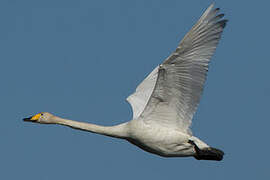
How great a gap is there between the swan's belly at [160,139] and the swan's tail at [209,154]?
245 millimetres

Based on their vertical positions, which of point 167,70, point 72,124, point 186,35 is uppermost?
point 186,35

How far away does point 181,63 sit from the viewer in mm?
12039

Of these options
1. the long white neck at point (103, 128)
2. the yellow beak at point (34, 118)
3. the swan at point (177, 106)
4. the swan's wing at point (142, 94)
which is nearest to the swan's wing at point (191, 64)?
the swan at point (177, 106)

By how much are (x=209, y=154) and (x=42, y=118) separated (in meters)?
4.51

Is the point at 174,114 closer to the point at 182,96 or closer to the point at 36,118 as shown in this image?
the point at 182,96

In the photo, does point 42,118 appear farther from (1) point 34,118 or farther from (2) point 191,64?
(2) point 191,64

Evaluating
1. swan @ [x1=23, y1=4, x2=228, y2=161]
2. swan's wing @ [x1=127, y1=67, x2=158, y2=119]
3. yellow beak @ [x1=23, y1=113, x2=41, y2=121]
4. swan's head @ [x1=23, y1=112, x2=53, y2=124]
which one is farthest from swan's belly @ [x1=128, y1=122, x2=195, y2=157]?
yellow beak @ [x1=23, y1=113, x2=41, y2=121]

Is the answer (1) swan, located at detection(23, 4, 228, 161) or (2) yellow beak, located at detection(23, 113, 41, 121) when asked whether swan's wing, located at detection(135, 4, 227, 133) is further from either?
(2) yellow beak, located at detection(23, 113, 41, 121)

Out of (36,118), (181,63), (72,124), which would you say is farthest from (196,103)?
(36,118)

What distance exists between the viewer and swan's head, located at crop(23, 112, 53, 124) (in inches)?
565

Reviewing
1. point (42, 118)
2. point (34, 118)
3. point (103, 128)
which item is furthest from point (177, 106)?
point (34, 118)

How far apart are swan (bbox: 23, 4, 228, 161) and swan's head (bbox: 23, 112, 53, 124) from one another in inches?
1.3

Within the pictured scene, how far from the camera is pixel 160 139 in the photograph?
13.0 meters

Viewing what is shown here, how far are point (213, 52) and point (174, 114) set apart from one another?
1.88m
